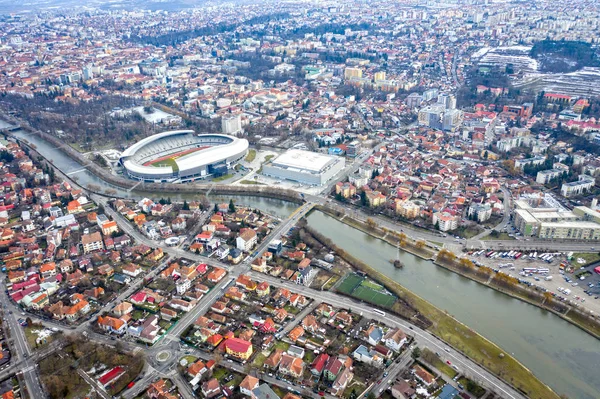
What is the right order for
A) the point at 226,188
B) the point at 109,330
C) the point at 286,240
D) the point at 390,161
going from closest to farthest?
the point at 109,330, the point at 286,240, the point at 226,188, the point at 390,161

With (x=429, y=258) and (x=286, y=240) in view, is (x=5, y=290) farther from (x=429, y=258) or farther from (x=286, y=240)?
(x=429, y=258)

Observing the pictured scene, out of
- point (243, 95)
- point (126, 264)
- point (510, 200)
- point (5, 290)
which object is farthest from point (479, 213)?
point (243, 95)

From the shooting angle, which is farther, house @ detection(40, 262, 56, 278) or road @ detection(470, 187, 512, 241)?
road @ detection(470, 187, 512, 241)

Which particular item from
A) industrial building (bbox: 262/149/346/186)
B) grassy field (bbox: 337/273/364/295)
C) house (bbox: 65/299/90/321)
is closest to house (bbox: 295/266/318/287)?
grassy field (bbox: 337/273/364/295)

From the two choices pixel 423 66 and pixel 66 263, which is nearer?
pixel 66 263

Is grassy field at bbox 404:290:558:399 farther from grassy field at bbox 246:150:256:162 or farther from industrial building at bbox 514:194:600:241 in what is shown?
grassy field at bbox 246:150:256:162

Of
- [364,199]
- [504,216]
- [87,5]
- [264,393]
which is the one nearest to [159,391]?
[264,393]

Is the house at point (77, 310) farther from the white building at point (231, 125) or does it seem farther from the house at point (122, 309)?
the white building at point (231, 125)

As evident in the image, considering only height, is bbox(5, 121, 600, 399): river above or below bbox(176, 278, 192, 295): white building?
below
